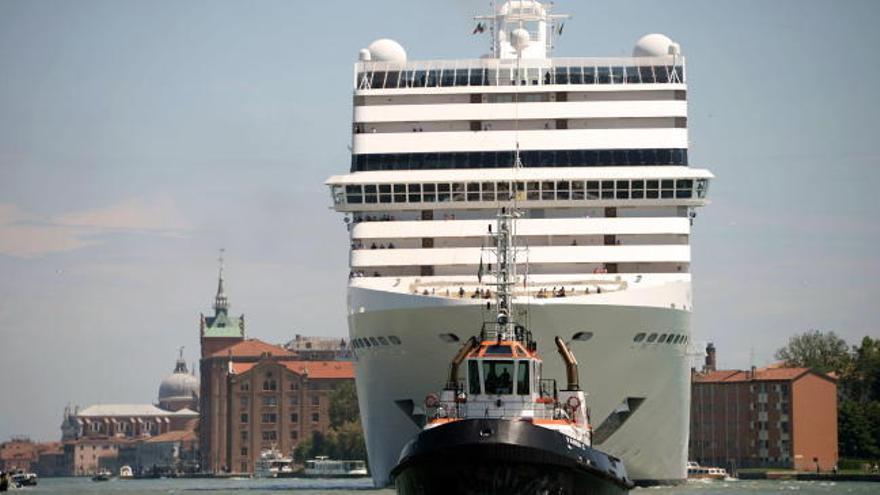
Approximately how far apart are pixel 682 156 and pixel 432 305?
13.2 m

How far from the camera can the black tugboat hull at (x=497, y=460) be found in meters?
43.4

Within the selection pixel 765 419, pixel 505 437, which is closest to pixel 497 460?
pixel 505 437

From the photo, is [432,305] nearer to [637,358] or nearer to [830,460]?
[637,358]

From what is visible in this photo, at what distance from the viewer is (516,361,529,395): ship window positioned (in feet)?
156

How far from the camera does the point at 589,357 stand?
60.7 metres

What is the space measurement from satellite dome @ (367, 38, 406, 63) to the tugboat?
22.1 m

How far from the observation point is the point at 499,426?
43656 millimetres

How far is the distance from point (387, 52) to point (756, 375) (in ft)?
317

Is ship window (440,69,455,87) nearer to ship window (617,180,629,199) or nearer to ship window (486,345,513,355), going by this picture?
ship window (617,180,629,199)

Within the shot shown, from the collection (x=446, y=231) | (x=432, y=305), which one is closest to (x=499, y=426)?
(x=432, y=305)

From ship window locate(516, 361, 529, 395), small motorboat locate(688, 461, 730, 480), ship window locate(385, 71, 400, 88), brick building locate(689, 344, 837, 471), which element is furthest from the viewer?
brick building locate(689, 344, 837, 471)

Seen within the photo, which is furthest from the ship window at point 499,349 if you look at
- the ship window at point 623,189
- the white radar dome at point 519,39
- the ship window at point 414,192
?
the white radar dome at point 519,39

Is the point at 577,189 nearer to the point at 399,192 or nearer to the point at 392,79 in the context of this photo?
the point at 399,192

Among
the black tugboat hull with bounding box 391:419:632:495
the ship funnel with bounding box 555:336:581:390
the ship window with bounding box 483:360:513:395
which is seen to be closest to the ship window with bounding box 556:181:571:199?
the ship funnel with bounding box 555:336:581:390
